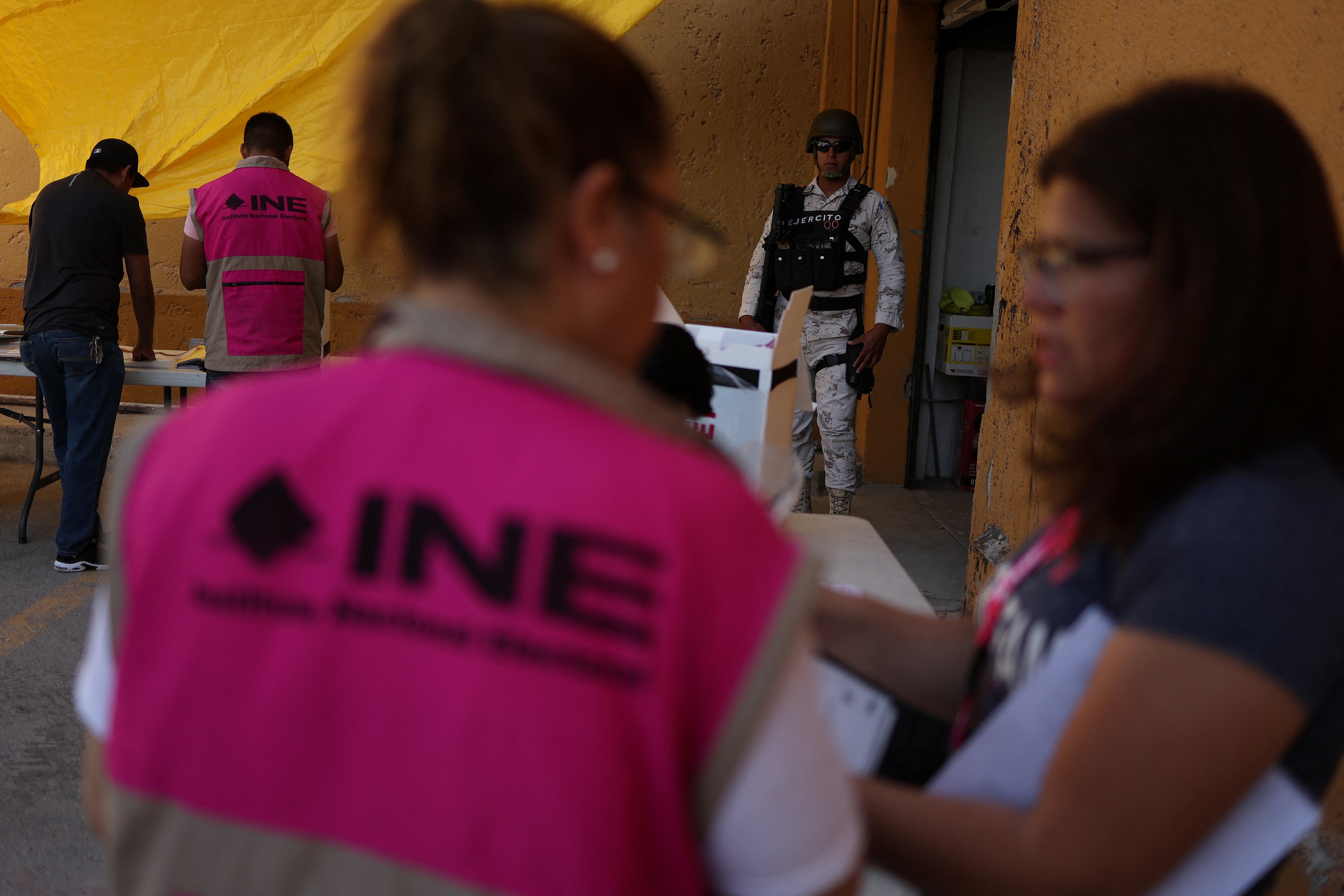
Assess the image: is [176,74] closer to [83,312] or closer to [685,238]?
[83,312]

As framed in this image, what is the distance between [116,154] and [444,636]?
439cm

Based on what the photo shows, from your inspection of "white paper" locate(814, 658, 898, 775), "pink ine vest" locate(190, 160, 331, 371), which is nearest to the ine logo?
"white paper" locate(814, 658, 898, 775)

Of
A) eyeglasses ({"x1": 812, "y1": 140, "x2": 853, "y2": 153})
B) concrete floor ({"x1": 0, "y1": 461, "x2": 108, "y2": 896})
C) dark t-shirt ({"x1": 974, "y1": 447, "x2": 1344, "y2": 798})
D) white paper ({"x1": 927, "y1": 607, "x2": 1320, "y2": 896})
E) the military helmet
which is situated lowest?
concrete floor ({"x1": 0, "y1": 461, "x2": 108, "y2": 896})

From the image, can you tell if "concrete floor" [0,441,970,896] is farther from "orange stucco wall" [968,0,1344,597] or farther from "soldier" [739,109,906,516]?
"orange stucco wall" [968,0,1344,597]

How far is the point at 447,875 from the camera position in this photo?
1.89 feet

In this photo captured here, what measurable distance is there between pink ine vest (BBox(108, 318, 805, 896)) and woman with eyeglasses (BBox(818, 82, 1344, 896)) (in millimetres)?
317

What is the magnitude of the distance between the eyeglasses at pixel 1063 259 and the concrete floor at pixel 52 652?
2.43ft

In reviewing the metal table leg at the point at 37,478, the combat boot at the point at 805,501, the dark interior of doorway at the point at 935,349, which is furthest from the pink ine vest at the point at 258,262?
the dark interior of doorway at the point at 935,349

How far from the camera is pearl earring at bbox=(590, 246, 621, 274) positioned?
0.64m

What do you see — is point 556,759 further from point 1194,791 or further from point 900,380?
point 900,380

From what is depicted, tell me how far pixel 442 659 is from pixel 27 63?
5483 millimetres

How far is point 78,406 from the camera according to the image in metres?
4.20

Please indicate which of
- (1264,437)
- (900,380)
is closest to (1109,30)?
(1264,437)

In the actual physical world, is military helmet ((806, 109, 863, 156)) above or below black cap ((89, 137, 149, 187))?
above
